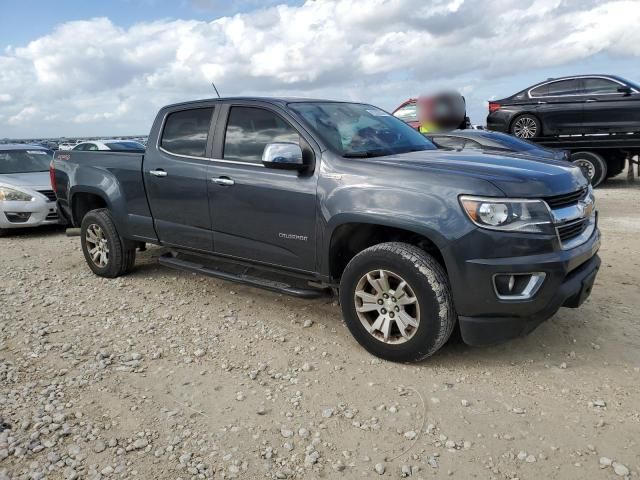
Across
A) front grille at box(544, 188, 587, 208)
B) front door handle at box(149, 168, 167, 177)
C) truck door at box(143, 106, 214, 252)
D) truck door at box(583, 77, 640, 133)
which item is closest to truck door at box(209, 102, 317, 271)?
truck door at box(143, 106, 214, 252)

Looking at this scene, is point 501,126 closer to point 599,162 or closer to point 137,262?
point 599,162

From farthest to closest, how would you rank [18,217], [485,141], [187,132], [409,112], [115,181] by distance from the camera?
1. [409,112]
2. [18,217]
3. [485,141]
4. [115,181]
5. [187,132]

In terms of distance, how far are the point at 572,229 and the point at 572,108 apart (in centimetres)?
882

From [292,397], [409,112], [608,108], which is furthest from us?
[409,112]

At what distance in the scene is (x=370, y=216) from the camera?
349 centimetres

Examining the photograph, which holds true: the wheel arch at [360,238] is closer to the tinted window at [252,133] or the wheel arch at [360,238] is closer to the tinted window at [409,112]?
the tinted window at [252,133]

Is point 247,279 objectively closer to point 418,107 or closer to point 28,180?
point 28,180

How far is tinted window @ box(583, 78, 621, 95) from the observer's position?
1077 cm

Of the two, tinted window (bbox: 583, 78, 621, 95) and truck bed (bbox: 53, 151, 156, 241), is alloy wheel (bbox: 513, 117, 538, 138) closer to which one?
tinted window (bbox: 583, 78, 621, 95)

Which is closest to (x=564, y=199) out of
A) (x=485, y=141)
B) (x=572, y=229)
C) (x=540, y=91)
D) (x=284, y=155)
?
(x=572, y=229)

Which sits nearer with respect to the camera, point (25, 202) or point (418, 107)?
point (25, 202)

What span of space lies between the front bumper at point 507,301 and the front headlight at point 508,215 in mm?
145

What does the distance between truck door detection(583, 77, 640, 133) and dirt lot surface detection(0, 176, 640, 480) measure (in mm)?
7174

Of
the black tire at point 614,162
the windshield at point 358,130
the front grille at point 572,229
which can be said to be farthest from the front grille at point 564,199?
the black tire at point 614,162
